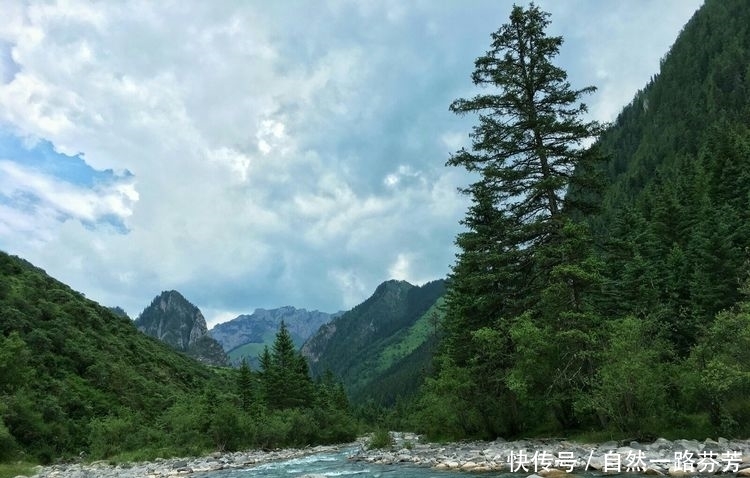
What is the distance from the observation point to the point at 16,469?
35094mm

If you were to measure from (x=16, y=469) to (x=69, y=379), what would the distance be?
2842 centimetres

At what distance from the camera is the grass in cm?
3273

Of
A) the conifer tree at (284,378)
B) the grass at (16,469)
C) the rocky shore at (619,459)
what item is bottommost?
the grass at (16,469)

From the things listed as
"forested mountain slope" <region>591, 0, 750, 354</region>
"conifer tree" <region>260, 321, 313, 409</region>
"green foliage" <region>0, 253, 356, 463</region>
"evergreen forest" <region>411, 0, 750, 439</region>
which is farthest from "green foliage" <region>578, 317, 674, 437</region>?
"conifer tree" <region>260, 321, 313, 409</region>

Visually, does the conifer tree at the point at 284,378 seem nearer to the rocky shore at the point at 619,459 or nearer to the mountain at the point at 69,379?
the mountain at the point at 69,379

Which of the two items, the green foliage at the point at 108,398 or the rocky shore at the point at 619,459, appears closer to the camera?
the rocky shore at the point at 619,459

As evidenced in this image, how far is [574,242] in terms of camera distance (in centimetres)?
2364

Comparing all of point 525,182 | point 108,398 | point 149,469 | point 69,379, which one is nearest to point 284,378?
point 108,398

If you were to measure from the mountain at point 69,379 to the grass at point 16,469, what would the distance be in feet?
5.52

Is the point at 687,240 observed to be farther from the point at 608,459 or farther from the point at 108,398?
the point at 108,398

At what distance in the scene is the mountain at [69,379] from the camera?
1783 inches

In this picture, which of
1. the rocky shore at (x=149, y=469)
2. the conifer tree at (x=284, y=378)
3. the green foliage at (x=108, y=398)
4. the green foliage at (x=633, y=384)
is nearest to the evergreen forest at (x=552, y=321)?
the green foliage at (x=633, y=384)

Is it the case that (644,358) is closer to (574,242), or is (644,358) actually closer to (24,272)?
(574,242)

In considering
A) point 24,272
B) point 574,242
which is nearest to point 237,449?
point 574,242
